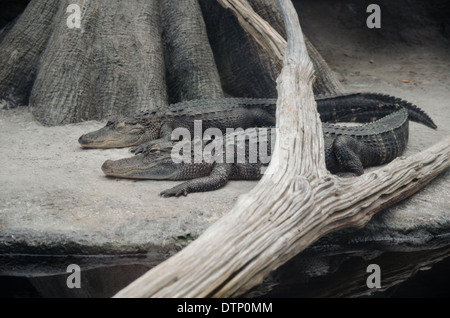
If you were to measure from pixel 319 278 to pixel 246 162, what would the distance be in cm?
141

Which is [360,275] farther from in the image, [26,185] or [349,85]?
[349,85]

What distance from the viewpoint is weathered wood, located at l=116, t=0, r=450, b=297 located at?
2525 millimetres

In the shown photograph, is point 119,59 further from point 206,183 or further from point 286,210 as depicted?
Result: point 286,210

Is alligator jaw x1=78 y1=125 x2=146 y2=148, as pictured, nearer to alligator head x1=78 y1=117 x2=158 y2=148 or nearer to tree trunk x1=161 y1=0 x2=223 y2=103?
alligator head x1=78 y1=117 x2=158 y2=148

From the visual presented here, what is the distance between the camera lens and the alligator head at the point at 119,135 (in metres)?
4.99

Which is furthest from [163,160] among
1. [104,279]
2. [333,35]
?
[333,35]

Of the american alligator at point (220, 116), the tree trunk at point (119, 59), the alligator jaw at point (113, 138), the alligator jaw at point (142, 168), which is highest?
the tree trunk at point (119, 59)

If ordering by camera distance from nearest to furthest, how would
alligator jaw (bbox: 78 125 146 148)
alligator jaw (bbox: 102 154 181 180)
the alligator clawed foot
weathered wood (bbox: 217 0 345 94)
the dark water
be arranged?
the dark water → the alligator clawed foot → alligator jaw (bbox: 102 154 181 180) → alligator jaw (bbox: 78 125 146 148) → weathered wood (bbox: 217 0 345 94)

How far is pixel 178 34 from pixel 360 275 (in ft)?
12.4

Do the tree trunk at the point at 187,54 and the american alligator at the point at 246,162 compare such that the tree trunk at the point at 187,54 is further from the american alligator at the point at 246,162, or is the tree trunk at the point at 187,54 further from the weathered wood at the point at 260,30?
the american alligator at the point at 246,162

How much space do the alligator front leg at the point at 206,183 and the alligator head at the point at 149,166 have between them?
33 cm

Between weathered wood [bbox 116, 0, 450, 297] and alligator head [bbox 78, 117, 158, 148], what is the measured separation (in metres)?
A: 1.61

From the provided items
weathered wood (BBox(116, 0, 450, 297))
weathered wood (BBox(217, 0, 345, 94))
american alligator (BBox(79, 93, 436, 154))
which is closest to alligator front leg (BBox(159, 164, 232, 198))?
weathered wood (BBox(116, 0, 450, 297))

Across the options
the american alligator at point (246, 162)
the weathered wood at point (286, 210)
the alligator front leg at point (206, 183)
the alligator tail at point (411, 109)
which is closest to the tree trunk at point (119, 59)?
the alligator tail at point (411, 109)
